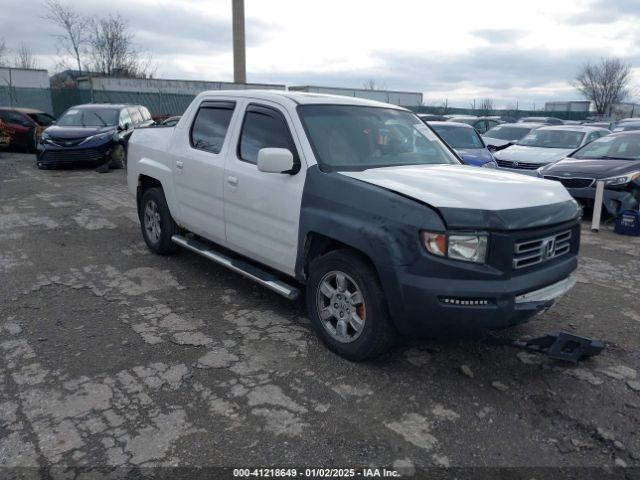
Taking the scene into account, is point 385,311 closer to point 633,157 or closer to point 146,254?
point 146,254

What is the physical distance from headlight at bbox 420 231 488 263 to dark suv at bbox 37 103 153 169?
12.6 metres

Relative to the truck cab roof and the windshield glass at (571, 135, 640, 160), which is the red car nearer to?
the truck cab roof

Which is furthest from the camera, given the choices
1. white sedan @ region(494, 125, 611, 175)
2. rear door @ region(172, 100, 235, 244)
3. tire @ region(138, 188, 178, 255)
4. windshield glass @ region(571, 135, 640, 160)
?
white sedan @ region(494, 125, 611, 175)

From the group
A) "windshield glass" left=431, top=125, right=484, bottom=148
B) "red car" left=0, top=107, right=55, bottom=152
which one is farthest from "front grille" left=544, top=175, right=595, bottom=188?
"red car" left=0, top=107, right=55, bottom=152

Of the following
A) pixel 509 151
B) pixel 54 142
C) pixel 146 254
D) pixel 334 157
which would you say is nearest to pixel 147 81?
pixel 54 142

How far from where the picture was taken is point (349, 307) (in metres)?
3.70

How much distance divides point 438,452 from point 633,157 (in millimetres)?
8446

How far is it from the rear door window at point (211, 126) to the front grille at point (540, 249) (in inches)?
112

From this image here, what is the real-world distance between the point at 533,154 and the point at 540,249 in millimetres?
8744

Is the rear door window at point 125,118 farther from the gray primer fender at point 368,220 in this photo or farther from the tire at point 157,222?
the gray primer fender at point 368,220

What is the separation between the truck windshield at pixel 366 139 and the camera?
410 cm

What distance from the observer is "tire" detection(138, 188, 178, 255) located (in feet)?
19.3

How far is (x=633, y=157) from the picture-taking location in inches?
363

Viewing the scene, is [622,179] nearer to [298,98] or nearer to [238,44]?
[298,98]
